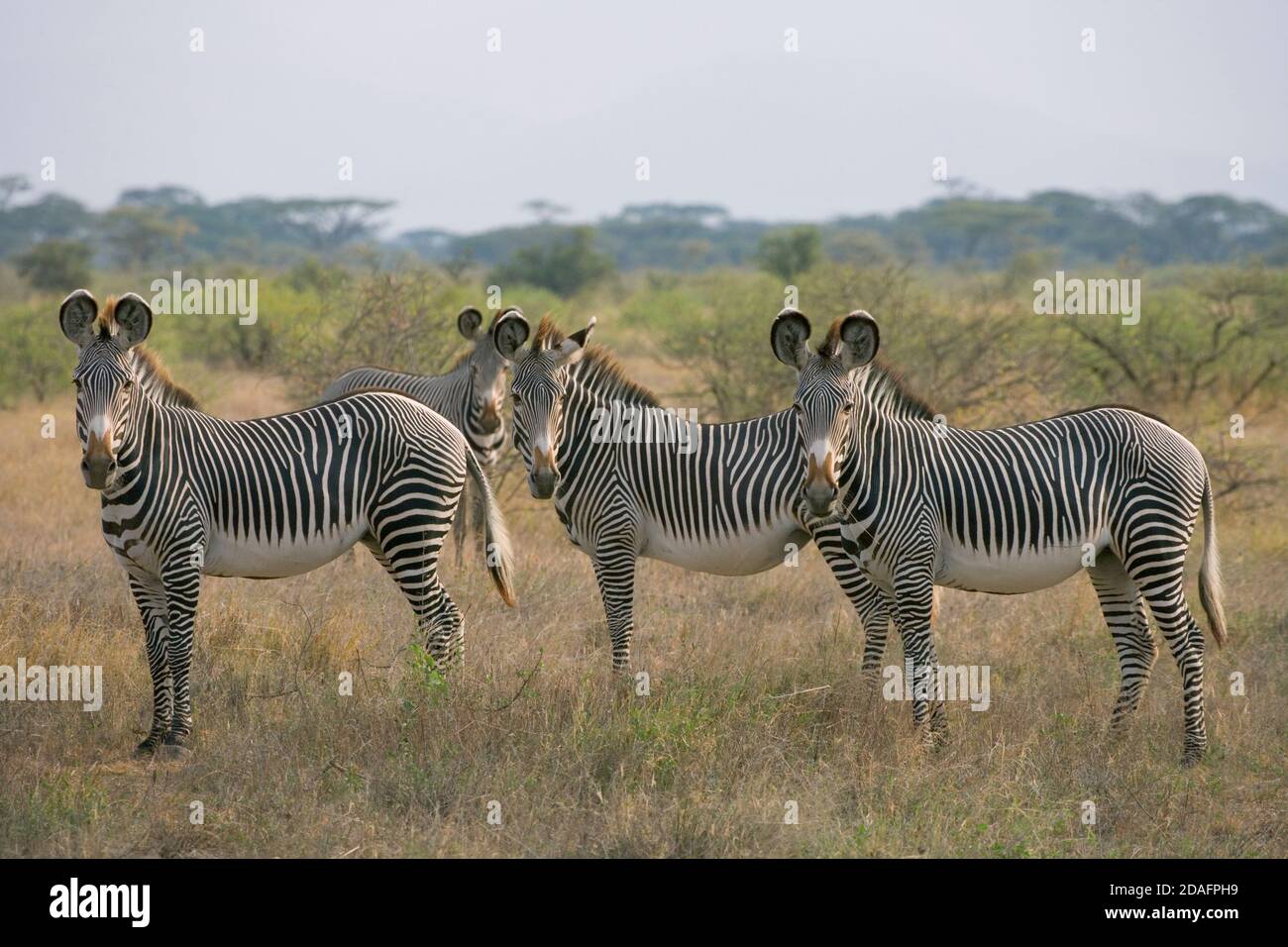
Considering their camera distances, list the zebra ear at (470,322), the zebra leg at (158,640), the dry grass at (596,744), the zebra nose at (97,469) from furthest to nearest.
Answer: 1. the zebra ear at (470,322)
2. the zebra leg at (158,640)
3. the zebra nose at (97,469)
4. the dry grass at (596,744)

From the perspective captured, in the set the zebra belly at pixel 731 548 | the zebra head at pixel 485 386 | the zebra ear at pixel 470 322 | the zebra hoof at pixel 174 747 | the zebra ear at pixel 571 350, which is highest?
the zebra ear at pixel 470 322

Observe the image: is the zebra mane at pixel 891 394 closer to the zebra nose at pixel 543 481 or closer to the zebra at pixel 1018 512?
the zebra at pixel 1018 512

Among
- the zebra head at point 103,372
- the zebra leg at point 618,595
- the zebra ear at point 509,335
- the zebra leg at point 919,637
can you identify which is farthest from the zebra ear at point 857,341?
the zebra head at point 103,372

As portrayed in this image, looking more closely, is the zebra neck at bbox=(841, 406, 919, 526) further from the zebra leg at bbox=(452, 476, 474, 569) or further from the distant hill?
the distant hill

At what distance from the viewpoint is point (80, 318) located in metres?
5.98

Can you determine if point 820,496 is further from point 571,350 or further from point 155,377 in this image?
point 155,377

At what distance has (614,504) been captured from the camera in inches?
283

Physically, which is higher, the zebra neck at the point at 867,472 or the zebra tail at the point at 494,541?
the zebra neck at the point at 867,472

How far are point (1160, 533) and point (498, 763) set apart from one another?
11.7 feet

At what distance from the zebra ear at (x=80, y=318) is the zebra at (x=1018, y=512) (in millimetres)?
3259

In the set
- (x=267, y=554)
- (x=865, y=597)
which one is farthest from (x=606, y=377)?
(x=267, y=554)

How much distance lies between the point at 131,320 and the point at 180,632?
1.52 m

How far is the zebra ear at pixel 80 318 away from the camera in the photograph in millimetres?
5914
